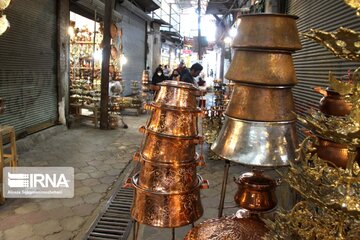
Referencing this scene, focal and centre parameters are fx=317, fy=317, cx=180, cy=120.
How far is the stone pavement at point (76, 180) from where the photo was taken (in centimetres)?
468

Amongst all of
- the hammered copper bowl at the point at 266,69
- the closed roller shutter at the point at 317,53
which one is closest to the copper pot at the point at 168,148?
the hammered copper bowl at the point at 266,69

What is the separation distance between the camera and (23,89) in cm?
905

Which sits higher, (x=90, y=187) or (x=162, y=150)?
(x=162, y=150)

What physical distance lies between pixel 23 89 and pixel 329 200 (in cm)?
923

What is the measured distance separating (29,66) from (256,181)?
27.4 ft

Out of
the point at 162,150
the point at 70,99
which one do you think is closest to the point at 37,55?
the point at 70,99

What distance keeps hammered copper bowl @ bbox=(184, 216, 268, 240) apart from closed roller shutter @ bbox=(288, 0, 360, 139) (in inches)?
90.2

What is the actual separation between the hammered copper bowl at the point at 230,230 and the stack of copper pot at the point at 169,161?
0.24 m

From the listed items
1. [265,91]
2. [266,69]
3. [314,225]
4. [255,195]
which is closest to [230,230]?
[255,195]

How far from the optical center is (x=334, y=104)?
292 cm

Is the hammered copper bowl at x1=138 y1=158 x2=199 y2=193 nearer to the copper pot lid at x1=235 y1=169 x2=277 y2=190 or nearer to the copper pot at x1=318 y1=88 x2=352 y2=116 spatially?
the copper pot lid at x1=235 y1=169 x2=277 y2=190

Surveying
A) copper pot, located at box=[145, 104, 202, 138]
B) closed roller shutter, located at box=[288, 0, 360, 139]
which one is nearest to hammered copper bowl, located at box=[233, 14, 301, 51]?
copper pot, located at box=[145, 104, 202, 138]

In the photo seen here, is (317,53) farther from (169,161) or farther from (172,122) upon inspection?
(169,161)

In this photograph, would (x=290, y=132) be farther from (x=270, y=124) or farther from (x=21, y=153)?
(x=21, y=153)
